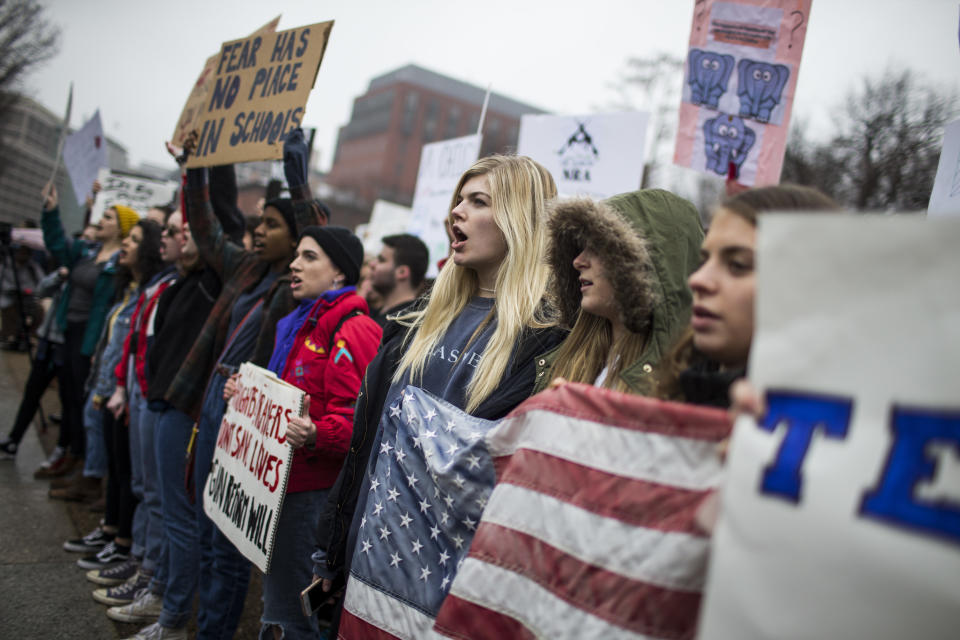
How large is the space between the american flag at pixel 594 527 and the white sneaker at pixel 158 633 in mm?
2479

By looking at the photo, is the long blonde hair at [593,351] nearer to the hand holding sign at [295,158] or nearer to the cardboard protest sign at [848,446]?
the cardboard protest sign at [848,446]

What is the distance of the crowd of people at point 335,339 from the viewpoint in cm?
183

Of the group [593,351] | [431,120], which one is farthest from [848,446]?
[431,120]

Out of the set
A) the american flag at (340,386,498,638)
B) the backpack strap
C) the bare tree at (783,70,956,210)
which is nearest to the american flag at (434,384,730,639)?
the american flag at (340,386,498,638)

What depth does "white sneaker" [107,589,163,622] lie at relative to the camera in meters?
3.64

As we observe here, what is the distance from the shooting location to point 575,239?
221 centimetres

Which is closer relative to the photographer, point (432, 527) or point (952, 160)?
point (432, 527)

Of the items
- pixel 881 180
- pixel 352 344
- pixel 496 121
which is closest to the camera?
pixel 352 344

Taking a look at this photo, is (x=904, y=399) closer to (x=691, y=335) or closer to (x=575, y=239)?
(x=691, y=335)

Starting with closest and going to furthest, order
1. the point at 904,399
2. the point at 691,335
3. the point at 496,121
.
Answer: the point at 904,399 < the point at 691,335 < the point at 496,121

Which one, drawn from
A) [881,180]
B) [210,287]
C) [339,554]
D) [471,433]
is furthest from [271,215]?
[881,180]

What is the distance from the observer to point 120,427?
4582 mm

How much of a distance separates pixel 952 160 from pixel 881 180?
15.1 m

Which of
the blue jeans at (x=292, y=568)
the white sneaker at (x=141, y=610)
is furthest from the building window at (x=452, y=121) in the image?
the blue jeans at (x=292, y=568)
